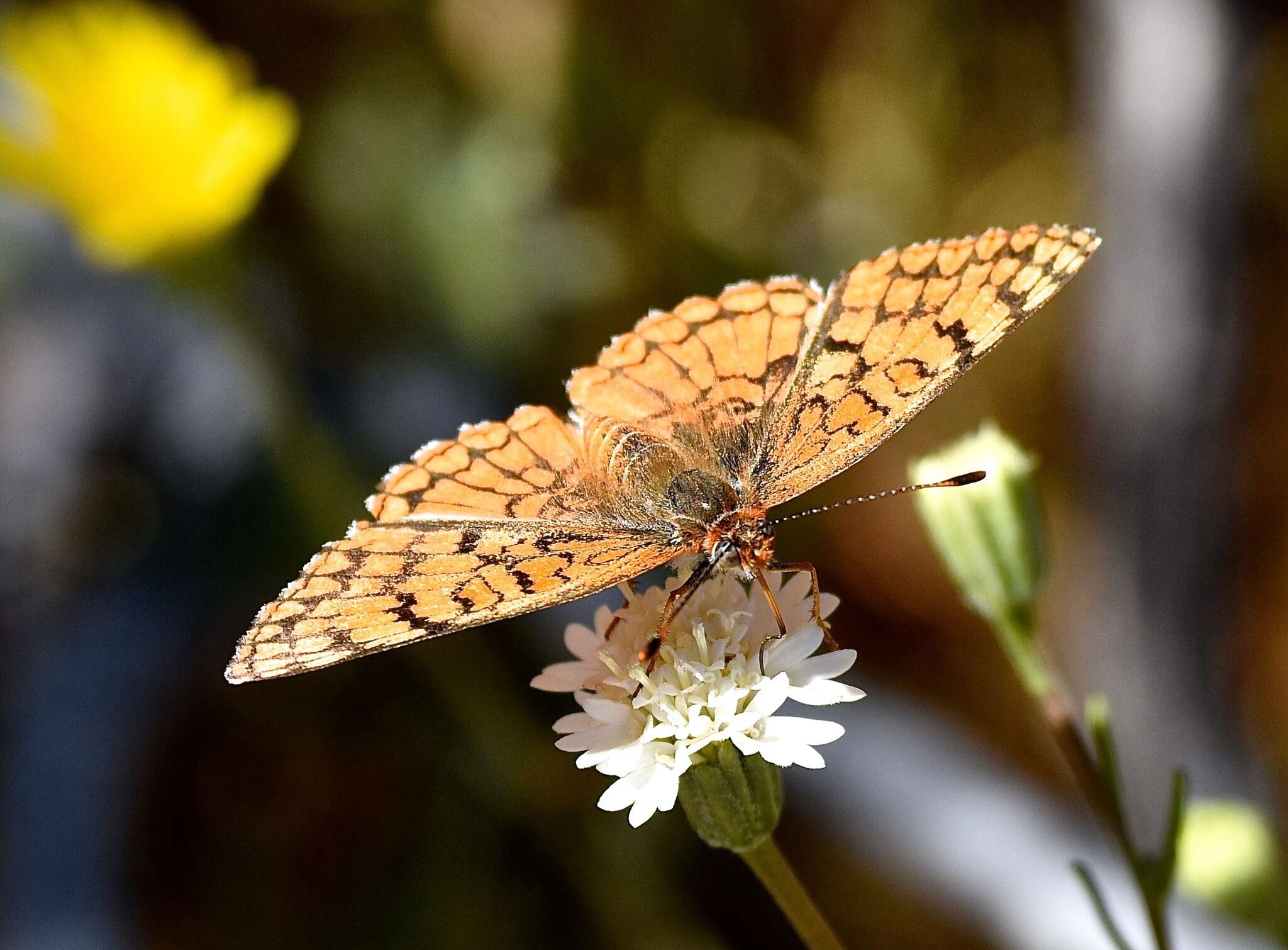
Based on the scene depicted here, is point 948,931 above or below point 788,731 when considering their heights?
below

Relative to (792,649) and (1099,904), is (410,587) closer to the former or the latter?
(792,649)

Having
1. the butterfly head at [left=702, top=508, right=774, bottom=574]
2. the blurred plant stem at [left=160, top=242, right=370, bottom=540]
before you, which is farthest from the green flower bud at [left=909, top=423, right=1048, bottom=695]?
the blurred plant stem at [left=160, top=242, right=370, bottom=540]

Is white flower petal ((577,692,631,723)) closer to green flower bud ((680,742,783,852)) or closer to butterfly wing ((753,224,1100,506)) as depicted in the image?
green flower bud ((680,742,783,852))

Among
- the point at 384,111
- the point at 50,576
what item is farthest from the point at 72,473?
the point at 384,111

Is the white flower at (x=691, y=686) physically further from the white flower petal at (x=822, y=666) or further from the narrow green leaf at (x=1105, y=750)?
the narrow green leaf at (x=1105, y=750)

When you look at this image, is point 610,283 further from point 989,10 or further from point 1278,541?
point 1278,541

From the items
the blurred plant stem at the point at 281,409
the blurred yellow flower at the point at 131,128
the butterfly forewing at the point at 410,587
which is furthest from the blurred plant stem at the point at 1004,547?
the blurred yellow flower at the point at 131,128
